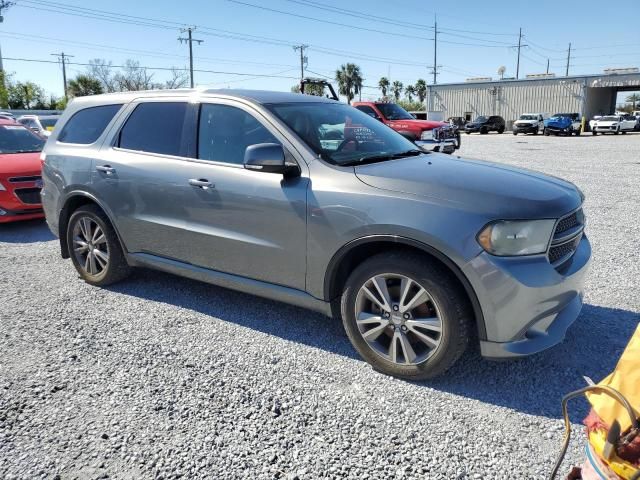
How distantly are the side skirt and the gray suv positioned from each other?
0.03 ft

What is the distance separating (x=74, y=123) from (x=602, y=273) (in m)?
5.36

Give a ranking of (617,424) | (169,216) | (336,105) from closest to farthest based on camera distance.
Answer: (617,424) → (169,216) → (336,105)

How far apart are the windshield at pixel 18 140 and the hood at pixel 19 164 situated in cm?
38

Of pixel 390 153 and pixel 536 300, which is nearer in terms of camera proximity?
pixel 536 300

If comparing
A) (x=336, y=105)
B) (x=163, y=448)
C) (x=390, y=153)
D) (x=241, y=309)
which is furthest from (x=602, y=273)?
(x=163, y=448)

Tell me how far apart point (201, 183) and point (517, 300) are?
234 cm

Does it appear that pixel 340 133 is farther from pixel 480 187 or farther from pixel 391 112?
pixel 391 112

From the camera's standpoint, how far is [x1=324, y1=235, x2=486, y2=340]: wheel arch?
2.82m

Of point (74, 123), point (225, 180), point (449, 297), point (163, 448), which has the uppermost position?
point (74, 123)

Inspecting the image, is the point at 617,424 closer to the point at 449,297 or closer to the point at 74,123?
the point at 449,297

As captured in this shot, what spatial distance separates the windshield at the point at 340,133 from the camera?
141 inches

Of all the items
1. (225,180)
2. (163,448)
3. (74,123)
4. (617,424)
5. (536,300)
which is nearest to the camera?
(617,424)

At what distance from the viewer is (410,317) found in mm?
3035

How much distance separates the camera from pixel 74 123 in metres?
4.98
